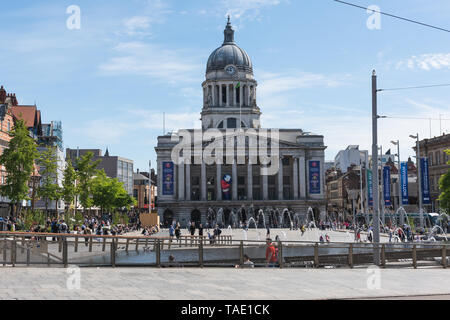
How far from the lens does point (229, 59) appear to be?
139 meters

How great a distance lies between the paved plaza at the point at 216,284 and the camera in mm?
14117

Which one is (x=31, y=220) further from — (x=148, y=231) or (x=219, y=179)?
(x=219, y=179)

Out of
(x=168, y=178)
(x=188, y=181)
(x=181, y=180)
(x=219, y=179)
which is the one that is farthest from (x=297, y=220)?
(x=168, y=178)

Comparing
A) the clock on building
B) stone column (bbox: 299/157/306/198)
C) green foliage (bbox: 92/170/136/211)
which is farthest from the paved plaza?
the clock on building

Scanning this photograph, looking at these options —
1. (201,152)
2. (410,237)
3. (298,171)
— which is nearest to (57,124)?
(201,152)

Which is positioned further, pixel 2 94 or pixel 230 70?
pixel 230 70

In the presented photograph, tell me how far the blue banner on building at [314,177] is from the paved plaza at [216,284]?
9520cm

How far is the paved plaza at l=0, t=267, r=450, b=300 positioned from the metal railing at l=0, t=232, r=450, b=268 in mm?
732

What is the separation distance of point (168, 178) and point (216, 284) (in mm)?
99284

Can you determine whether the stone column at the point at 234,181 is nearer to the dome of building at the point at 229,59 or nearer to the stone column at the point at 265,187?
the stone column at the point at 265,187

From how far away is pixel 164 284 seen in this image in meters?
16.3

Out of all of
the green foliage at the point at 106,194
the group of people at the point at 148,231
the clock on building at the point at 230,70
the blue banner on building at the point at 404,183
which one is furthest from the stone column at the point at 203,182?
the blue banner on building at the point at 404,183

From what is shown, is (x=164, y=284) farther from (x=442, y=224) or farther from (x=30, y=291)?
(x=442, y=224)
